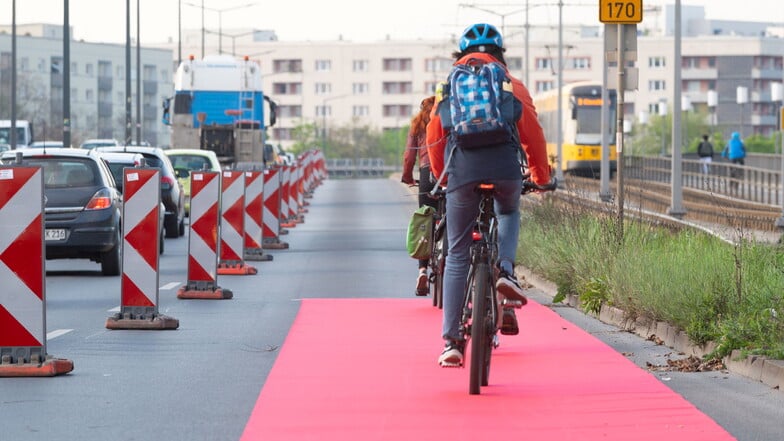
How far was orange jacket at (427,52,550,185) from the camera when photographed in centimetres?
929

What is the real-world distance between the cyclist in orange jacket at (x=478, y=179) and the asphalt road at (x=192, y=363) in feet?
2.90

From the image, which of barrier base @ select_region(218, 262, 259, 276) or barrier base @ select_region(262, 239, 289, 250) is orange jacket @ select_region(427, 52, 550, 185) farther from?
barrier base @ select_region(262, 239, 289, 250)

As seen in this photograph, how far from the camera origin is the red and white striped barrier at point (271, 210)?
2633 centimetres

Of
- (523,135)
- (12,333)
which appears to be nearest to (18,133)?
(12,333)

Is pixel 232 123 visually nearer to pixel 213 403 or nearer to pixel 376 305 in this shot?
pixel 376 305

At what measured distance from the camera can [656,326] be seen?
499 inches

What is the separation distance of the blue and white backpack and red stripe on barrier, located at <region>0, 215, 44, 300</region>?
2722 mm

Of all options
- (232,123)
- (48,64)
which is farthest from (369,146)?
(232,123)

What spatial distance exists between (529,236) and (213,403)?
37.7 ft

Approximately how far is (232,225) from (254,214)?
3.60 metres

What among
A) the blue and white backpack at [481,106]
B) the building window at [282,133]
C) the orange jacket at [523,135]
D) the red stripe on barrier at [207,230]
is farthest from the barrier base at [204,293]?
the building window at [282,133]

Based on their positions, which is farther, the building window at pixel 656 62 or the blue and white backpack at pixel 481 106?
the building window at pixel 656 62

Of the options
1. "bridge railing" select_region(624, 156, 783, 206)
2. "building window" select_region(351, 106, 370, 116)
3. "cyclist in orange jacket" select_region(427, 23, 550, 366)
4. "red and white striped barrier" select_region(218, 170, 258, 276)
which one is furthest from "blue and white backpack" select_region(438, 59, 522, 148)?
"building window" select_region(351, 106, 370, 116)

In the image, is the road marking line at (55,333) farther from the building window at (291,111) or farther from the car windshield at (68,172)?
the building window at (291,111)
